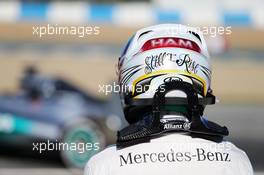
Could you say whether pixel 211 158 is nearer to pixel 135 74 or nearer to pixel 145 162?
pixel 145 162

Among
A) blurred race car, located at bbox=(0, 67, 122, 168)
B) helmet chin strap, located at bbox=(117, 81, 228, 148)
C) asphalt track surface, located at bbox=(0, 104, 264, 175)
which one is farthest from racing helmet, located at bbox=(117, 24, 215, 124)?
blurred race car, located at bbox=(0, 67, 122, 168)

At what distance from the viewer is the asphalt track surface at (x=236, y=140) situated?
8.84 m

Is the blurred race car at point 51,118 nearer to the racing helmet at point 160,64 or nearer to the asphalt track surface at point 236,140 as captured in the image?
the asphalt track surface at point 236,140

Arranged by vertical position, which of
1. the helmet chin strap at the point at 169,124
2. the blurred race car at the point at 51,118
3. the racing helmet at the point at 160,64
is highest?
the blurred race car at the point at 51,118

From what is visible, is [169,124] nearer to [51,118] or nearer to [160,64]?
[160,64]

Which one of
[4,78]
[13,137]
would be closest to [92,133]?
[13,137]

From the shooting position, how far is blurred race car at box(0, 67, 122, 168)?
31.7 feet

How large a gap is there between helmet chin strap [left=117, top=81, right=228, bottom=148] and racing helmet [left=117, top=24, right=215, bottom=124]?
1.5 inches

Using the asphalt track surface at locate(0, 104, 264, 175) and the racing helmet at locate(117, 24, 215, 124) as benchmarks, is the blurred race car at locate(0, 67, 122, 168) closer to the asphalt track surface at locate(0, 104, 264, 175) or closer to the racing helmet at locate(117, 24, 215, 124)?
the asphalt track surface at locate(0, 104, 264, 175)

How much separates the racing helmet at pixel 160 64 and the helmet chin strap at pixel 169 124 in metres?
0.04

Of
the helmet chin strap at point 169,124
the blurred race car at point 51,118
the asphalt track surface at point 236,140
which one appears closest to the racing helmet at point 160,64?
the helmet chin strap at point 169,124

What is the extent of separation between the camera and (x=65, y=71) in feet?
55.3

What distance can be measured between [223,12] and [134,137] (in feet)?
48.6

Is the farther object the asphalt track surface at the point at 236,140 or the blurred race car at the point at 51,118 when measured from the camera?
the blurred race car at the point at 51,118
